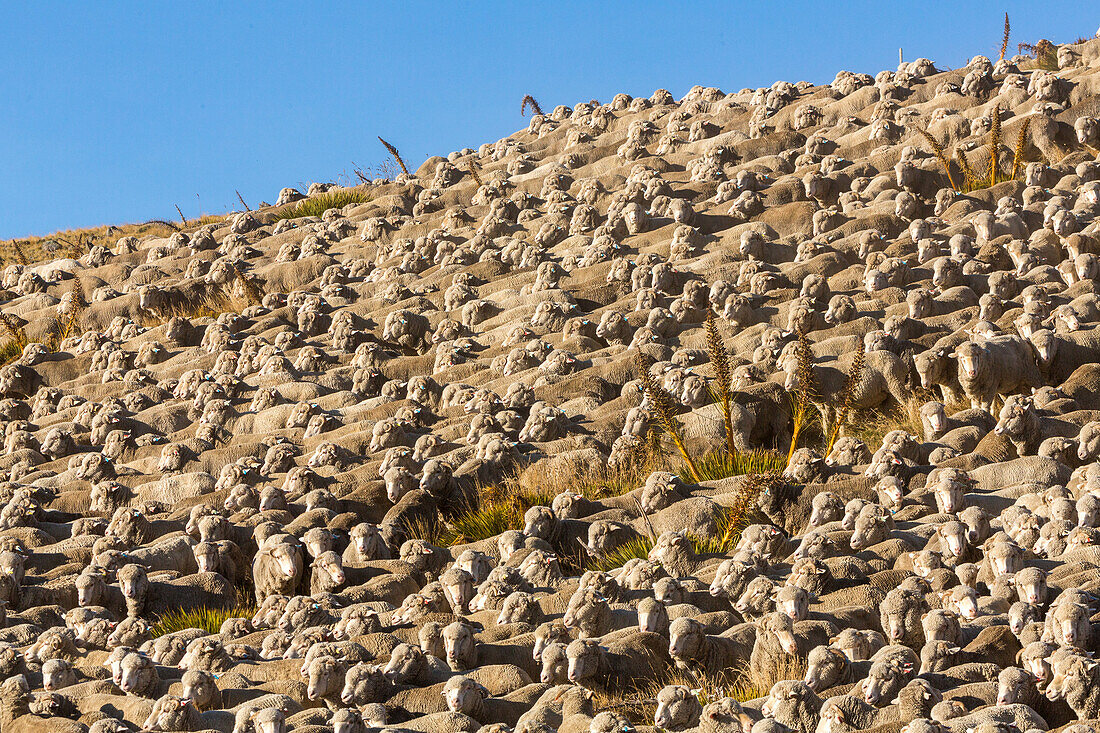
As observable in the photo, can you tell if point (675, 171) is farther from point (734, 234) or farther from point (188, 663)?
point (188, 663)

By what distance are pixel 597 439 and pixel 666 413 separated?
143 centimetres

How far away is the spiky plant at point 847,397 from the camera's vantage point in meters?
12.5

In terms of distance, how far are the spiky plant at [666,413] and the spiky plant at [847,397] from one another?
143cm

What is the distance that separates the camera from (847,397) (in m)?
13.0

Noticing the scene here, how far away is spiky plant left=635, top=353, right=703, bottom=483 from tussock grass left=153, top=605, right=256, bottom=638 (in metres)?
4.25

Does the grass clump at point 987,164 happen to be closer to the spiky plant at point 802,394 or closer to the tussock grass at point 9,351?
the spiky plant at point 802,394

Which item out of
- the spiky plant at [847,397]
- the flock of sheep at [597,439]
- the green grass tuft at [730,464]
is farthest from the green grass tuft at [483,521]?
the spiky plant at [847,397]

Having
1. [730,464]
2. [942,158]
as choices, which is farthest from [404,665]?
[942,158]

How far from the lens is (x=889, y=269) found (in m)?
16.5

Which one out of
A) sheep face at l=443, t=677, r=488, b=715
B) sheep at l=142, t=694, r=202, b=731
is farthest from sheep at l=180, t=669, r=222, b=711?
sheep face at l=443, t=677, r=488, b=715

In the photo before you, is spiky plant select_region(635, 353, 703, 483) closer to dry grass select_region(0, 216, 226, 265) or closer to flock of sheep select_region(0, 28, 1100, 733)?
flock of sheep select_region(0, 28, 1100, 733)

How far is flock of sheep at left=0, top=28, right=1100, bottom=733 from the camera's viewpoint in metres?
8.69

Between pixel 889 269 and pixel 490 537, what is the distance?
702cm

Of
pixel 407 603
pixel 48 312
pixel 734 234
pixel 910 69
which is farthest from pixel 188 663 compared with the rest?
pixel 910 69
